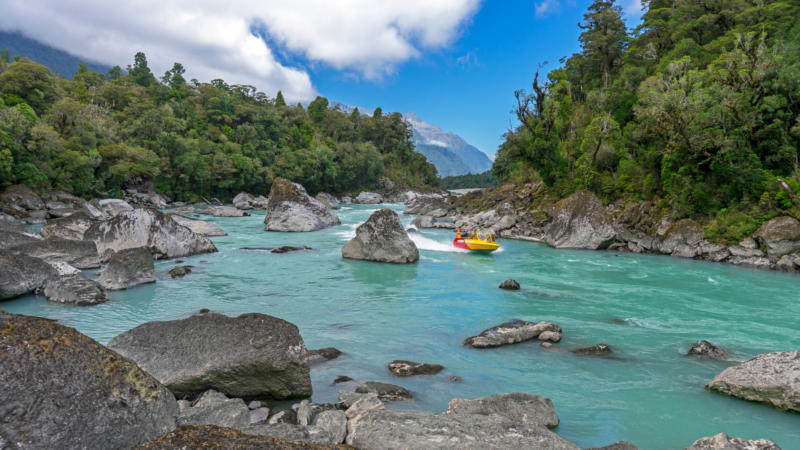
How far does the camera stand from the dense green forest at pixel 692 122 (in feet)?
70.8

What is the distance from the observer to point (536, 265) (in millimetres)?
20734

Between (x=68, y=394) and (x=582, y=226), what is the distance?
27398 millimetres

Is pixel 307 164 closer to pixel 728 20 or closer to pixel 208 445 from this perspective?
pixel 728 20

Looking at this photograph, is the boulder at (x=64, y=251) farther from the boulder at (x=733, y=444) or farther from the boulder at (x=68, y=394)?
the boulder at (x=733, y=444)

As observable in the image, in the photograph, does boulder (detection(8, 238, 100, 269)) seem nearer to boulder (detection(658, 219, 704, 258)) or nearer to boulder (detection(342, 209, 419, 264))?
boulder (detection(342, 209, 419, 264))

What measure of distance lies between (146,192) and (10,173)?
17.7 m

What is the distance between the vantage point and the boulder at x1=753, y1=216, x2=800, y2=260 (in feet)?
64.1

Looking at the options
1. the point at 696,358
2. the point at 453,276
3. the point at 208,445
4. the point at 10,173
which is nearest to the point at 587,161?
the point at 453,276

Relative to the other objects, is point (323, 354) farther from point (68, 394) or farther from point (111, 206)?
point (111, 206)

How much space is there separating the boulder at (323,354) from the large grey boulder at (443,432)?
3.34 m

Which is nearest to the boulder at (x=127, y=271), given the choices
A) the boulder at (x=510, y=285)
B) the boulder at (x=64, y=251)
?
the boulder at (x=64, y=251)

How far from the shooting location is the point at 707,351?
29.9 feet

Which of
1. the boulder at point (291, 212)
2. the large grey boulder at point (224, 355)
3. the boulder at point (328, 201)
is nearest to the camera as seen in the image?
the large grey boulder at point (224, 355)

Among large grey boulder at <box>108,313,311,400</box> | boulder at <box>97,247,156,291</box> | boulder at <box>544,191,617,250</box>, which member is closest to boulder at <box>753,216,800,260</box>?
boulder at <box>544,191,617,250</box>
